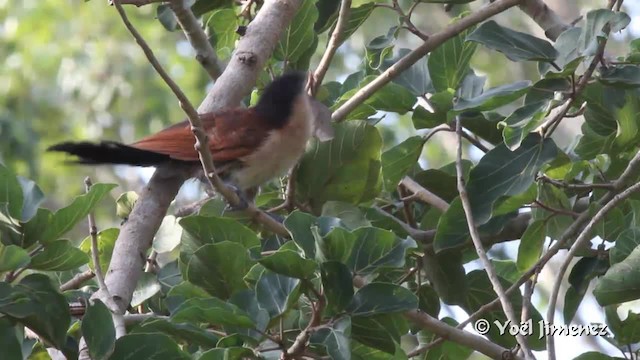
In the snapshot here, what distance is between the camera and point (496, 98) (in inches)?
91.3

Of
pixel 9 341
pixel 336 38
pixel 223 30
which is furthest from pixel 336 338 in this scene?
pixel 223 30

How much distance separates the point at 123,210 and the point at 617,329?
48.0 inches

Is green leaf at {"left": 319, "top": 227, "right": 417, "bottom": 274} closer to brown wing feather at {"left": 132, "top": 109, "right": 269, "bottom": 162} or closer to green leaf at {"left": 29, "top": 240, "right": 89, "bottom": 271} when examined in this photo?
green leaf at {"left": 29, "top": 240, "right": 89, "bottom": 271}

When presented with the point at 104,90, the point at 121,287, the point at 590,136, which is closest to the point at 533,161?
the point at 590,136

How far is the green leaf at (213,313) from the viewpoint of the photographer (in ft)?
5.80

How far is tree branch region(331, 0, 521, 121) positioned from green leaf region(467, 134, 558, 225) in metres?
0.31

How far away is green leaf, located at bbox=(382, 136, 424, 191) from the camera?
2512mm

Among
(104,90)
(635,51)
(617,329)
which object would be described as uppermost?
(104,90)

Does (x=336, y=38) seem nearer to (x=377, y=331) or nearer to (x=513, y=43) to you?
(x=513, y=43)

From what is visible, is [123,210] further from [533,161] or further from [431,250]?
[533,161]

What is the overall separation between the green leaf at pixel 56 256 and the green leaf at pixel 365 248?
0.50 meters

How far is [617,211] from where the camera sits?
2381mm

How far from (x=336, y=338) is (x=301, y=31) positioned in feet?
4.10

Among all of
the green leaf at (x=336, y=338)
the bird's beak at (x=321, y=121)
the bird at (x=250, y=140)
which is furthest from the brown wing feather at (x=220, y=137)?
the green leaf at (x=336, y=338)
